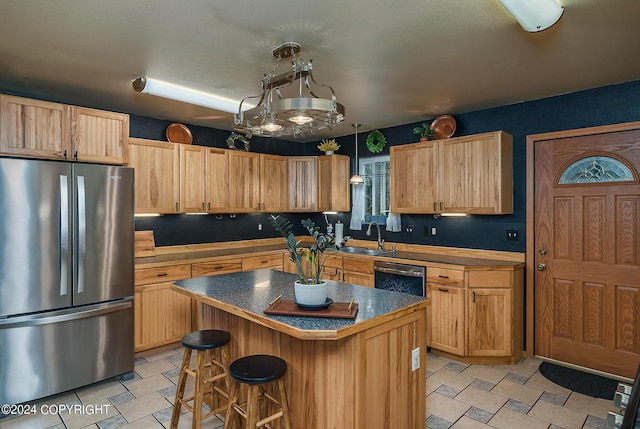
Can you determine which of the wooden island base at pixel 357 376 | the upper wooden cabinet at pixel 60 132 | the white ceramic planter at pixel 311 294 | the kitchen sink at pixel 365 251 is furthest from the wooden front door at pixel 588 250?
the upper wooden cabinet at pixel 60 132

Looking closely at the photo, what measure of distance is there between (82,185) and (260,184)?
2461 millimetres

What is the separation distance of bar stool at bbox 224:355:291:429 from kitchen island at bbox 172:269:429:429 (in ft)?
0.38

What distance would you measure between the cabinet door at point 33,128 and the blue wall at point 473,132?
49.8 inches

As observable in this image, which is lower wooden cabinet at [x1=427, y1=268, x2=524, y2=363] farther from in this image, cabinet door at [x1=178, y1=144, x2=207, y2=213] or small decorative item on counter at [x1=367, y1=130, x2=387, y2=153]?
cabinet door at [x1=178, y1=144, x2=207, y2=213]

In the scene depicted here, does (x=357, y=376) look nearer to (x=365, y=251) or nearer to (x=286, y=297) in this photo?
(x=286, y=297)

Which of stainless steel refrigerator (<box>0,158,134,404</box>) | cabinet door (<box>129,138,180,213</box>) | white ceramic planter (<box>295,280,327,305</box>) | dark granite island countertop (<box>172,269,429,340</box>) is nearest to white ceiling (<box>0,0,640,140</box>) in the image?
cabinet door (<box>129,138,180,213</box>)

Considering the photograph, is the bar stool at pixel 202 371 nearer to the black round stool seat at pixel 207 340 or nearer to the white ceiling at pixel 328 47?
the black round stool seat at pixel 207 340

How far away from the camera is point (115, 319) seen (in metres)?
3.23

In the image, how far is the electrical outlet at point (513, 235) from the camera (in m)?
3.88

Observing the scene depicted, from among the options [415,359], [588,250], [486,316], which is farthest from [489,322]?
[415,359]

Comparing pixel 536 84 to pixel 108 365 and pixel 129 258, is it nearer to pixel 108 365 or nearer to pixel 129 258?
pixel 129 258

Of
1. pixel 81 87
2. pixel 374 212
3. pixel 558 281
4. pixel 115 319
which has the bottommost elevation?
pixel 115 319

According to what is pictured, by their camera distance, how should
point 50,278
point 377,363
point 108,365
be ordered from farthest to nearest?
1. point 108,365
2. point 50,278
3. point 377,363

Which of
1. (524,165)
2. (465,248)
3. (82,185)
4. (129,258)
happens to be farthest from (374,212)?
(82,185)
